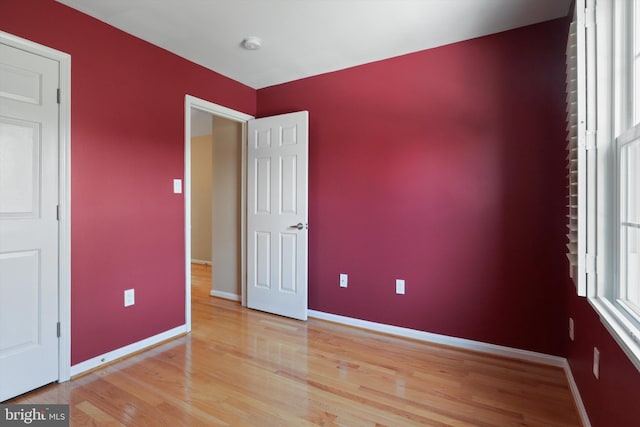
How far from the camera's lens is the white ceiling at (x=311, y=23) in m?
2.09

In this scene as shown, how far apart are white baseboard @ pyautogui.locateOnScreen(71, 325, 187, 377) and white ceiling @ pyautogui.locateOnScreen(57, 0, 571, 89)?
2345mm

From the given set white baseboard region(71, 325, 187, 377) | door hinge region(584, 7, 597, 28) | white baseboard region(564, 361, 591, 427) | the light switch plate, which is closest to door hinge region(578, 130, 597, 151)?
door hinge region(584, 7, 597, 28)

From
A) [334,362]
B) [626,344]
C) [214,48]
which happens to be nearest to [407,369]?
[334,362]

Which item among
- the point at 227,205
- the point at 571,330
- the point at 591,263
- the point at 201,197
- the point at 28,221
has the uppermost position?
the point at 201,197

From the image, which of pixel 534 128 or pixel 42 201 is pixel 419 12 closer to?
pixel 534 128

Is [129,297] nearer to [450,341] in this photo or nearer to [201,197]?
[450,341]

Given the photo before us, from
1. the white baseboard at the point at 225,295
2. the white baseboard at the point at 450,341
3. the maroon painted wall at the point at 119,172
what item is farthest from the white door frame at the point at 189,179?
the white baseboard at the point at 450,341

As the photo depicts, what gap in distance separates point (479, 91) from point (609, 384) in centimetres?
202

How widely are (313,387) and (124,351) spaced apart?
4.83 feet

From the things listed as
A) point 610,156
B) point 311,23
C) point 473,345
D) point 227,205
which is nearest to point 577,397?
point 473,345

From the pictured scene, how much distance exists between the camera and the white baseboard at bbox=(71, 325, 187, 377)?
2178 mm

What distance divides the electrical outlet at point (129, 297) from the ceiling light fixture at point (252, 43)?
6.90 feet

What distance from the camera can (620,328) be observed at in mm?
1160

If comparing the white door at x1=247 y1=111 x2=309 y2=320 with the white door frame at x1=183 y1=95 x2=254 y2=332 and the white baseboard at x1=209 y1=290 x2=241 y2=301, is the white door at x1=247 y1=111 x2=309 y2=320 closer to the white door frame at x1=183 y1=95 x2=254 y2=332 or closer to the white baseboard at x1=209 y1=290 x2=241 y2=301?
the white door frame at x1=183 y1=95 x2=254 y2=332
